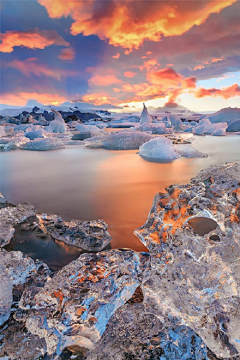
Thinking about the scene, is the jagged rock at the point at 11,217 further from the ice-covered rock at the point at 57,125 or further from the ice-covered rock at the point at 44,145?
the ice-covered rock at the point at 57,125

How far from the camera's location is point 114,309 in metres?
0.79

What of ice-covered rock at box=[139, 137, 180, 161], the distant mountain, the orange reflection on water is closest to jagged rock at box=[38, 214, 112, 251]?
the orange reflection on water

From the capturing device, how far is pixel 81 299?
789 millimetres

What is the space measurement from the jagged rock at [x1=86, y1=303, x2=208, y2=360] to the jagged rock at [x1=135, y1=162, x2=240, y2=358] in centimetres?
3

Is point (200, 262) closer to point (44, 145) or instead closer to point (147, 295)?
point (147, 295)

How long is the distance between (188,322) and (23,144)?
557 centimetres

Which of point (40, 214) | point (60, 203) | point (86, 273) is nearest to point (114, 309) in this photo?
point (86, 273)

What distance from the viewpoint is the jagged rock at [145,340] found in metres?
0.67

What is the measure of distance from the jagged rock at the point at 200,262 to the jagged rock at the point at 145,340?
3 cm

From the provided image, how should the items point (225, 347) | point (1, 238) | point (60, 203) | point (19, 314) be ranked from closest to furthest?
point (225, 347) → point (19, 314) → point (1, 238) → point (60, 203)

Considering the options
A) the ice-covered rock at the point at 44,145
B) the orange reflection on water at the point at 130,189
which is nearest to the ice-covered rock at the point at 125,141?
the ice-covered rock at the point at 44,145

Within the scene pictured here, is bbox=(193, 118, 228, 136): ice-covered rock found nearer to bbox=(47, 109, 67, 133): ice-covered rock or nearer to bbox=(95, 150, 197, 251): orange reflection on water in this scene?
bbox=(95, 150, 197, 251): orange reflection on water

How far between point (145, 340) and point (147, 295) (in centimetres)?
14

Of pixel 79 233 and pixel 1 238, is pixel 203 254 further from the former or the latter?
pixel 1 238
